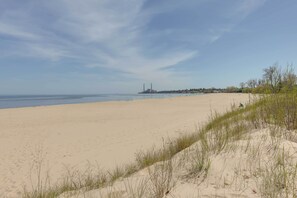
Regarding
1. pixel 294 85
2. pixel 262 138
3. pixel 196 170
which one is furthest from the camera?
pixel 294 85

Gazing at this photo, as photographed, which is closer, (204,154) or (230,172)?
(230,172)

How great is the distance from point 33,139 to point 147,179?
904 cm

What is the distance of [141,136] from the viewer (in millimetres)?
10953

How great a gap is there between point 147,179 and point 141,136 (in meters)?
7.22

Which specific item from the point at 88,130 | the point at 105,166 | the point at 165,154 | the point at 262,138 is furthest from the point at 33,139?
the point at 262,138

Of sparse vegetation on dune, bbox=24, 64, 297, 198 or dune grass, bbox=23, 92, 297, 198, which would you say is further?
dune grass, bbox=23, 92, 297, 198

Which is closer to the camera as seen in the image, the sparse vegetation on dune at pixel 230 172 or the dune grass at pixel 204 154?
the sparse vegetation on dune at pixel 230 172

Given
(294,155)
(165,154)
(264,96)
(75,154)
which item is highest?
(264,96)

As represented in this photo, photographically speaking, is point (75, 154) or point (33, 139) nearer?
point (75, 154)

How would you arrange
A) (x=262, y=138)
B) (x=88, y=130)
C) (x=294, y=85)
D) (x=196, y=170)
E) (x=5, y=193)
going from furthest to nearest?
1. (x=88, y=130)
2. (x=294, y=85)
3. (x=5, y=193)
4. (x=262, y=138)
5. (x=196, y=170)

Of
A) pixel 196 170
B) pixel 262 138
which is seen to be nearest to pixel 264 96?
pixel 262 138

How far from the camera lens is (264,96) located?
660 centimetres

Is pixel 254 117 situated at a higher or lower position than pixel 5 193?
higher

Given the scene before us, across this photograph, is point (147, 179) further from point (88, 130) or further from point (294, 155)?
point (88, 130)
